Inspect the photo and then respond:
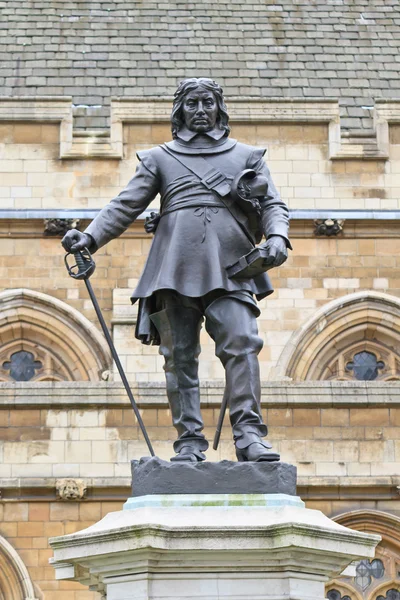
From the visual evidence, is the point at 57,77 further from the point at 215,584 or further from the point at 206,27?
the point at 215,584

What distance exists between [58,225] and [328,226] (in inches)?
139

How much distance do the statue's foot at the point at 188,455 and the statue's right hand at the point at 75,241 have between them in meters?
1.05

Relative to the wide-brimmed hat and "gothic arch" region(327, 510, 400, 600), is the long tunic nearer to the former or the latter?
the wide-brimmed hat

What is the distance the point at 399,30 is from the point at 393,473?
10926 mm

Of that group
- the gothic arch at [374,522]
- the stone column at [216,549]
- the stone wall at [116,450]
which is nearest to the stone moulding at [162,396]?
the stone wall at [116,450]

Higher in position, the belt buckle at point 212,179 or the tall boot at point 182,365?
the belt buckle at point 212,179

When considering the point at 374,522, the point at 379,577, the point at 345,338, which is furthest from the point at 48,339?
the point at 374,522

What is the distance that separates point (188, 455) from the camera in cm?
740

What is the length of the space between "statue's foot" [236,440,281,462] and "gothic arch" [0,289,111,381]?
44.5ft

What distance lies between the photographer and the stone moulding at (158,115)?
70.8 ft

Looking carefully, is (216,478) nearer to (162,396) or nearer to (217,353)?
(217,353)

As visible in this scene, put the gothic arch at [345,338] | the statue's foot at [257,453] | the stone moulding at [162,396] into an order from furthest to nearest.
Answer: the gothic arch at [345,338] < the stone moulding at [162,396] < the statue's foot at [257,453]

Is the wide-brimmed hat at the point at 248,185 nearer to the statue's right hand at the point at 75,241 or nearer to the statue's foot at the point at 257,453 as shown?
the statue's right hand at the point at 75,241

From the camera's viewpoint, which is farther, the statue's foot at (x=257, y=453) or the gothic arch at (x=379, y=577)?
the gothic arch at (x=379, y=577)
